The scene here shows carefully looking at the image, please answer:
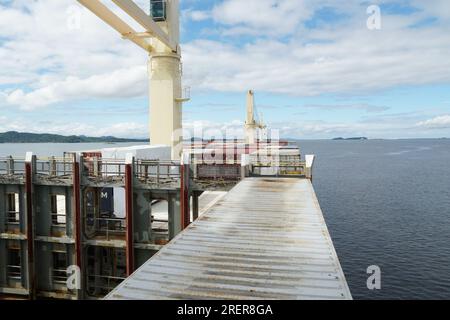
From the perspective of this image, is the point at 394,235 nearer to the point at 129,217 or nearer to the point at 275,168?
the point at 275,168

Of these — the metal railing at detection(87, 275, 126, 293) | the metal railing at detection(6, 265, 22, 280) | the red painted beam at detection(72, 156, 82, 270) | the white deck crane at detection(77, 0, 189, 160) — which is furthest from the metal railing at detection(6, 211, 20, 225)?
the white deck crane at detection(77, 0, 189, 160)

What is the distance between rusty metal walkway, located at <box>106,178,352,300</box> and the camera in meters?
7.22

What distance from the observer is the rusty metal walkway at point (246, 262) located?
722 centimetres

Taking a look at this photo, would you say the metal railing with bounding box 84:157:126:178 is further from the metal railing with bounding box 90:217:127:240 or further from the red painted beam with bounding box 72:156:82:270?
the metal railing with bounding box 90:217:127:240

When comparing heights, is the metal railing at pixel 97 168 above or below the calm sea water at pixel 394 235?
above

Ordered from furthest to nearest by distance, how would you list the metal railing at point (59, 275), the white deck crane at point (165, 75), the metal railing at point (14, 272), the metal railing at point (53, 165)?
1. the white deck crane at point (165, 75)
2. the metal railing at point (14, 272)
3. the metal railing at point (59, 275)
4. the metal railing at point (53, 165)

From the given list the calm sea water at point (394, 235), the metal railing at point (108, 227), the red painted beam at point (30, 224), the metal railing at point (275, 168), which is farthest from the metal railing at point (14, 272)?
the calm sea water at point (394, 235)

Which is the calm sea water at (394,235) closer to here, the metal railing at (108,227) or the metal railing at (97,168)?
the metal railing at (108,227)

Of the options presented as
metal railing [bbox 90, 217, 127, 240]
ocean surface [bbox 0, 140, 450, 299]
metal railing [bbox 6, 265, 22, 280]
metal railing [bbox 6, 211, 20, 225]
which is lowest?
ocean surface [bbox 0, 140, 450, 299]

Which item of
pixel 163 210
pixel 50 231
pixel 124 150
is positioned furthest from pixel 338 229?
pixel 50 231

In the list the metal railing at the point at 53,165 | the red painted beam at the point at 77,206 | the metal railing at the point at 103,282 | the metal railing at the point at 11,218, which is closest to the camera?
the red painted beam at the point at 77,206

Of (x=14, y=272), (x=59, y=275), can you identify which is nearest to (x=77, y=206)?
(x=59, y=275)

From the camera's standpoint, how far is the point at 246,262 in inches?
344
